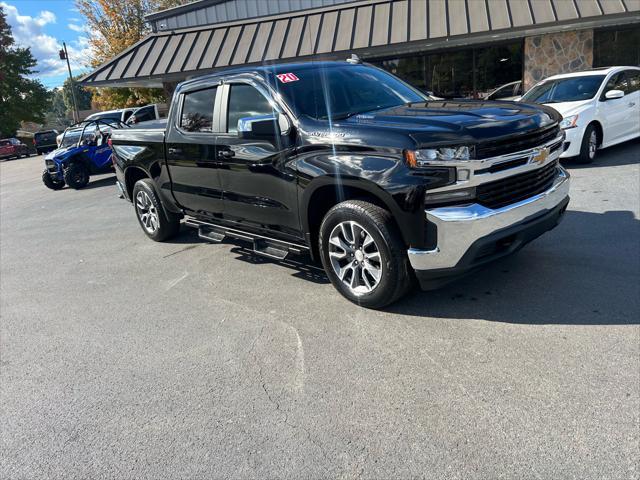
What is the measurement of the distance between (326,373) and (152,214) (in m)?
4.32

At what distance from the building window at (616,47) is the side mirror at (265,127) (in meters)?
12.5

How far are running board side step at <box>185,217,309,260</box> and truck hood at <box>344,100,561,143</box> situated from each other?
4.29 ft

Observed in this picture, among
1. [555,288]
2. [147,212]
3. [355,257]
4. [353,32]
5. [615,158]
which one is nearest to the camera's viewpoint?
[355,257]

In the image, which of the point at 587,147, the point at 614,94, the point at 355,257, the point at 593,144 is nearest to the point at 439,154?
the point at 355,257

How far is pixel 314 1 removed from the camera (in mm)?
14891

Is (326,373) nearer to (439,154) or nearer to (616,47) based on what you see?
(439,154)

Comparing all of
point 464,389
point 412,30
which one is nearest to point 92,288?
point 464,389

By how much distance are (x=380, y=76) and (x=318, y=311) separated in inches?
102

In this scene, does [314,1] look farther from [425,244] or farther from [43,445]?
[43,445]

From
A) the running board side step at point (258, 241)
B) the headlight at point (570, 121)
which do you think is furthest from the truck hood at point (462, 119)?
the headlight at point (570, 121)

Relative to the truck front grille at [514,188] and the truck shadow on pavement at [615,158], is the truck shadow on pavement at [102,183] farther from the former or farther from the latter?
the truck front grille at [514,188]

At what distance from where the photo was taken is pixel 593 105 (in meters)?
8.59

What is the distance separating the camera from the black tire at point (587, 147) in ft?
28.2

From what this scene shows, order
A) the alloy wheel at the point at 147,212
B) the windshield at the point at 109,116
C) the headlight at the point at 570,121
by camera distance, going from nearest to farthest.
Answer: the alloy wheel at the point at 147,212, the headlight at the point at 570,121, the windshield at the point at 109,116
